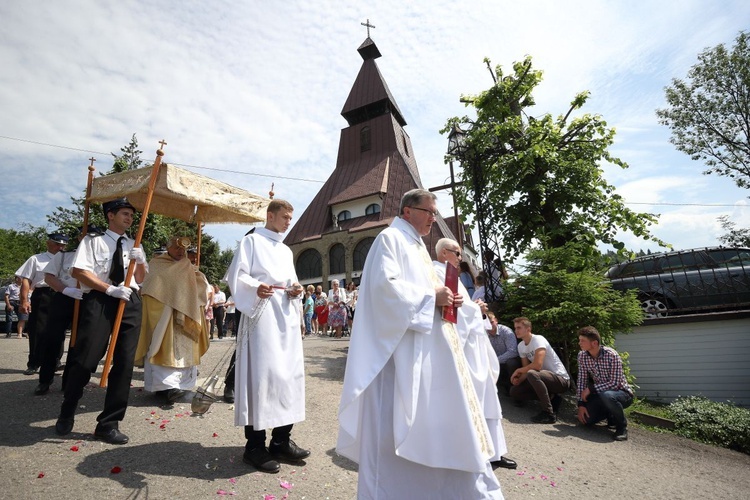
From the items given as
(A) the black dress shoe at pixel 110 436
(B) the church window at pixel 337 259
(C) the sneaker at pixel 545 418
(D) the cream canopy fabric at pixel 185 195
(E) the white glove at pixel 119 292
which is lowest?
(C) the sneaker at pixel 545 418

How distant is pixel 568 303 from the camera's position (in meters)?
7.32

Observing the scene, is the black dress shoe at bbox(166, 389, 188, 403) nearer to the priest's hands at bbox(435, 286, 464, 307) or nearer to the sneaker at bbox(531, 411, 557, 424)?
the priest's hands at bbox(435, 286, 464, 307)

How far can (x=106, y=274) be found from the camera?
3.96 metres

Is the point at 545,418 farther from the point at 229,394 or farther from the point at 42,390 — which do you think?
the point at 42,390

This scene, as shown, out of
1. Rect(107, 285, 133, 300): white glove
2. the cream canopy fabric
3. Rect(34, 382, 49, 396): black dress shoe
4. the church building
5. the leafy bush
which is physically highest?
the church building

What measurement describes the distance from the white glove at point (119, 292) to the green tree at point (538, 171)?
779 cm

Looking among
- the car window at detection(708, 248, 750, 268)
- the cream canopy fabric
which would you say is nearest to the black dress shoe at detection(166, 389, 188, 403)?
the cream canopy fabric

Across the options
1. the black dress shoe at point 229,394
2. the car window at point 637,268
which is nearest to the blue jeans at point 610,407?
the black dress shoe at point 229,394

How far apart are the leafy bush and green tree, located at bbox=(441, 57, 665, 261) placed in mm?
3723

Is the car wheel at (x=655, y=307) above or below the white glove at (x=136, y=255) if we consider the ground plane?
below

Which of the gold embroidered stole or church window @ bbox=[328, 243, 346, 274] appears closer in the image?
the gold embroidered stole

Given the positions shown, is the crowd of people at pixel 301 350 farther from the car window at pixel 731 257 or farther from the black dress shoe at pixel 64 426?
the car window at pixel 731 257

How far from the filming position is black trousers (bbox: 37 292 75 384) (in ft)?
16.6

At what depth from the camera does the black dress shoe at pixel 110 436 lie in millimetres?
3627
